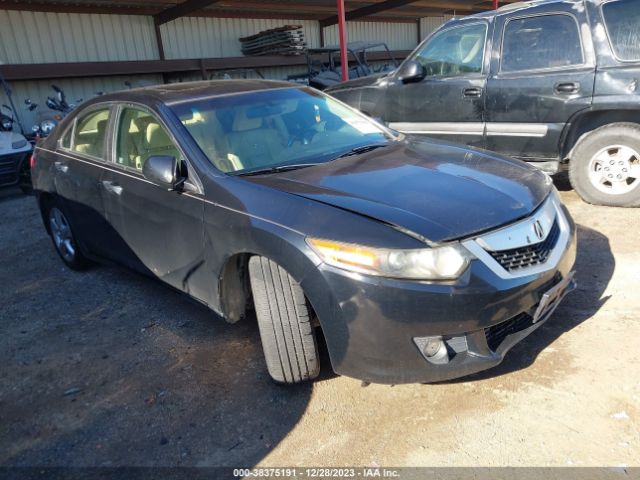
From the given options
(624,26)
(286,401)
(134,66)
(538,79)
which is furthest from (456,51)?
(134,66)

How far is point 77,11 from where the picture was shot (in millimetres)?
11117

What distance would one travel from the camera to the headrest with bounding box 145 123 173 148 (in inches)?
129

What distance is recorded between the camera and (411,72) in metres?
5.66

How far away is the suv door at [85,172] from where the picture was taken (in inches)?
152

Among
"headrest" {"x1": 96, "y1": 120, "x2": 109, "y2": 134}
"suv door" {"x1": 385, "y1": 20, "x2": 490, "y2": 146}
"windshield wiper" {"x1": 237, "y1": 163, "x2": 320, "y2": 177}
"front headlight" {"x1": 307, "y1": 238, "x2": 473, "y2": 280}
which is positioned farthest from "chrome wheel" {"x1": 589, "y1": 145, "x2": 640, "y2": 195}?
"headrest" {"x1": 96, "y1": 120, "x2": 109, "y2": 134}

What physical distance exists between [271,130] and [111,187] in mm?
1208

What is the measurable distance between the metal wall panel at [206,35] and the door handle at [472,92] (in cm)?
958

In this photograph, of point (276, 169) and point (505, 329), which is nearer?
point (505, 329)

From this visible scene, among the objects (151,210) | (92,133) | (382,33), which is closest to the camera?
(151,210)

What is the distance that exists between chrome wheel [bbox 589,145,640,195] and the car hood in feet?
6.80

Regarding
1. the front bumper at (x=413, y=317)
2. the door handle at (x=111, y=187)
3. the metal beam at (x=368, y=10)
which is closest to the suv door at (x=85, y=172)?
the door handle at (x=111, y=187)

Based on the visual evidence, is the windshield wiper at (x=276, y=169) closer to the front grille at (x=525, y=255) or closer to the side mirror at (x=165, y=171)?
the side mirror at (x=165, y=171)

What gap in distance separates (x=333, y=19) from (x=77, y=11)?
830cm

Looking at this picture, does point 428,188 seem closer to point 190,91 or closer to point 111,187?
point 190,91
